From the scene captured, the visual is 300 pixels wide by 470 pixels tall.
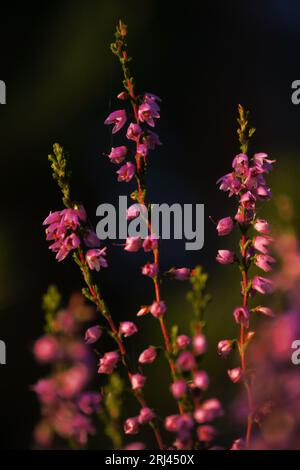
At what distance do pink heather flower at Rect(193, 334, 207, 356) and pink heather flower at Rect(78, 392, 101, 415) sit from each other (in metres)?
0.14

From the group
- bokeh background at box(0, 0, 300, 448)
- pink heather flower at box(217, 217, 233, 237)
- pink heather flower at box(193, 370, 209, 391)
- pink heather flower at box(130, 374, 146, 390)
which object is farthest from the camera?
bokeh background at box(0, 0, 300, 448)

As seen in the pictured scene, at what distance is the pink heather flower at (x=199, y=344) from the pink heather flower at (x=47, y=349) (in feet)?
0.49

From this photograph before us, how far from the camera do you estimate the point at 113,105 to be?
2258 mm

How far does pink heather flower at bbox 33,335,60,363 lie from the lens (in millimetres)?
701

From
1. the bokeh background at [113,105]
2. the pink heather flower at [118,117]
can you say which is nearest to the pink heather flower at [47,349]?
the pink heather flower at [118,117]

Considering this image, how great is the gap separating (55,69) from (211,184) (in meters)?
0.71

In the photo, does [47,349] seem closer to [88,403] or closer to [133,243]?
[88,403]

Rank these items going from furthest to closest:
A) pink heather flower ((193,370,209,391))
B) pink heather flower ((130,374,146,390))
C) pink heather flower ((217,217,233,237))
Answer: pink heather flower ((217,217,233,237))
pink heather flower ((130,374,146,390))
pink heather flower ((193,370,209,391))

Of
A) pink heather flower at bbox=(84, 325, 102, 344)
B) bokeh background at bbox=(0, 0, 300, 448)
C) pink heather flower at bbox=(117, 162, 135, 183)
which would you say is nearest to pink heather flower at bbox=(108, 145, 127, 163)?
pink heather flower at bbox=(117, 162, 135, 183)

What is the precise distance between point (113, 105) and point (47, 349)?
1657 millimetres

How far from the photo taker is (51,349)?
70 cm

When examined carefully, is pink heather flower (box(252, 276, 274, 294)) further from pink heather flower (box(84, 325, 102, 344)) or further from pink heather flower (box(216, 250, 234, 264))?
pink heather flower (box(84, 325, 102, 344))
